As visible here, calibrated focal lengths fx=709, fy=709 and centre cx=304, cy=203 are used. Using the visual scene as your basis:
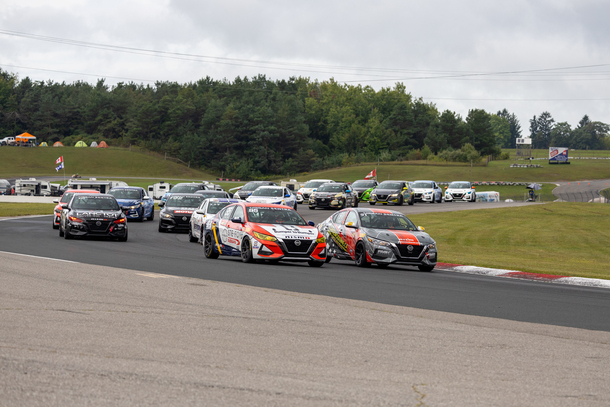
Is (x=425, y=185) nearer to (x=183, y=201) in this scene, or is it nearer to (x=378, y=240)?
(x=183, y=201)

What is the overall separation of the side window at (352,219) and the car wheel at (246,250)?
2.85 metres

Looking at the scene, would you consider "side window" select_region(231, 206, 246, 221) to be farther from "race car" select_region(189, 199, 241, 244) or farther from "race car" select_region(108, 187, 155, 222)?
"race car" select_region(108, 187, 155, 222)

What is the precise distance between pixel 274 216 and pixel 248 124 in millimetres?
111838

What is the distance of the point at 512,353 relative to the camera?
725 centimetres

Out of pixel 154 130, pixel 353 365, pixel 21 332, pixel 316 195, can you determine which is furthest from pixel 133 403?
pixel 154 130

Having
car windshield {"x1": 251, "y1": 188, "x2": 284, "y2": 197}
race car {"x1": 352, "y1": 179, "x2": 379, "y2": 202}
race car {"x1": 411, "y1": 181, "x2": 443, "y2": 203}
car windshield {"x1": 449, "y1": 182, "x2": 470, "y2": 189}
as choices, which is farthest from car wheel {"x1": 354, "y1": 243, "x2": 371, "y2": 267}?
car windshield {"x1": 449, "y1": 182, "x2": 470, "y2": 189}

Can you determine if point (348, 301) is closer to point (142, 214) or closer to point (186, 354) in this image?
point (186, 354)

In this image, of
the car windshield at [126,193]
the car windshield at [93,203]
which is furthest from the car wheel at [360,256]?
the car windshield at [126,193]

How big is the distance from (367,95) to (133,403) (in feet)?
533

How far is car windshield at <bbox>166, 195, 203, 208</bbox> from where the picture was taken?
27.5 metres

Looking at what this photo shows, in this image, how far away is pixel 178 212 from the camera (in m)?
27.0

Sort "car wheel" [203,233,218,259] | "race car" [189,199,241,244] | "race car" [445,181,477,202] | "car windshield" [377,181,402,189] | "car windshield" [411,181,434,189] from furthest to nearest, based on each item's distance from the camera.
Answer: "race car" [445,181,477,202] → "car windshield" [411,181,434,189] → "car windshield" [377,181,402,189] → "race car" [189,199,241,244] → "car wheel" [203,233,218,259]

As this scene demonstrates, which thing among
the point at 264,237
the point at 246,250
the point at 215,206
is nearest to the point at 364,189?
the point at 215,206

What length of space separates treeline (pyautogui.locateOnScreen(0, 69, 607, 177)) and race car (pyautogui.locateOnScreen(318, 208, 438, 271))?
101515 millimetres
